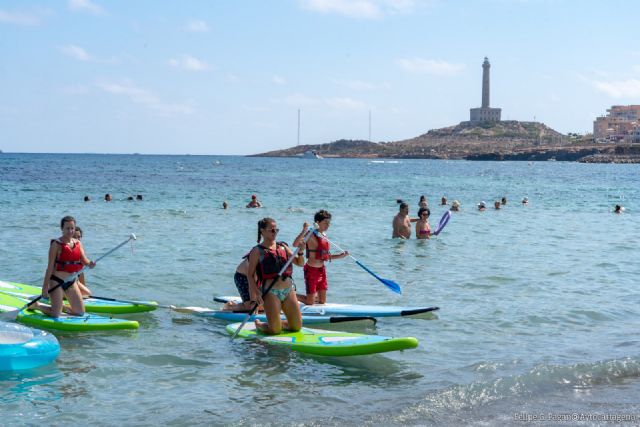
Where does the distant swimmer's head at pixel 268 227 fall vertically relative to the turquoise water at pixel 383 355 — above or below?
above

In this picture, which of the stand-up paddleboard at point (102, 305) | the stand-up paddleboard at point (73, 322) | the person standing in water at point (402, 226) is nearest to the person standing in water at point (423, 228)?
the person standing in water at point (402, 226)

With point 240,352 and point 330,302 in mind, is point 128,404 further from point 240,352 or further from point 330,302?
point 330,302

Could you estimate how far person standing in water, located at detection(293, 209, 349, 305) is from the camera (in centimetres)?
1070

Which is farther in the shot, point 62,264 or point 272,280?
point 62,264

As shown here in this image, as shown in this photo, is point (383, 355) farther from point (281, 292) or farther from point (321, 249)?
point (321, 249)

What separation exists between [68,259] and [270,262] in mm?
2952

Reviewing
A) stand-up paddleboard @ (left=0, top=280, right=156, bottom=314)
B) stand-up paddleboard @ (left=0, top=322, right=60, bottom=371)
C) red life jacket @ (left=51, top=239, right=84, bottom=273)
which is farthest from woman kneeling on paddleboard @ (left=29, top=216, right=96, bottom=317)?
stand-up paddleboard @ (left=0, top=322, right=60, bottom=371)

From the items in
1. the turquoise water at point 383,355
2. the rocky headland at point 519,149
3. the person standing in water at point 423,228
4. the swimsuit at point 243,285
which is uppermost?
the rocky headland at point 519,149

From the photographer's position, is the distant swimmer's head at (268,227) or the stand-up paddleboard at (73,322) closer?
the distant swimmer's head at (268,227)

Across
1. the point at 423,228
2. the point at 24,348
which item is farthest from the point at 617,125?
the point at 24,348

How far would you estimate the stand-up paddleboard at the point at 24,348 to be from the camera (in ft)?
26.7

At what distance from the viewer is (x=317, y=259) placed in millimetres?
11039

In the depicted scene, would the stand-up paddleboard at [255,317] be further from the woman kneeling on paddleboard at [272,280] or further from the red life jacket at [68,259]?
the red life jacket at [68,259]

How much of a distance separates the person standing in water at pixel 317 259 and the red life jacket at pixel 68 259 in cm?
318
